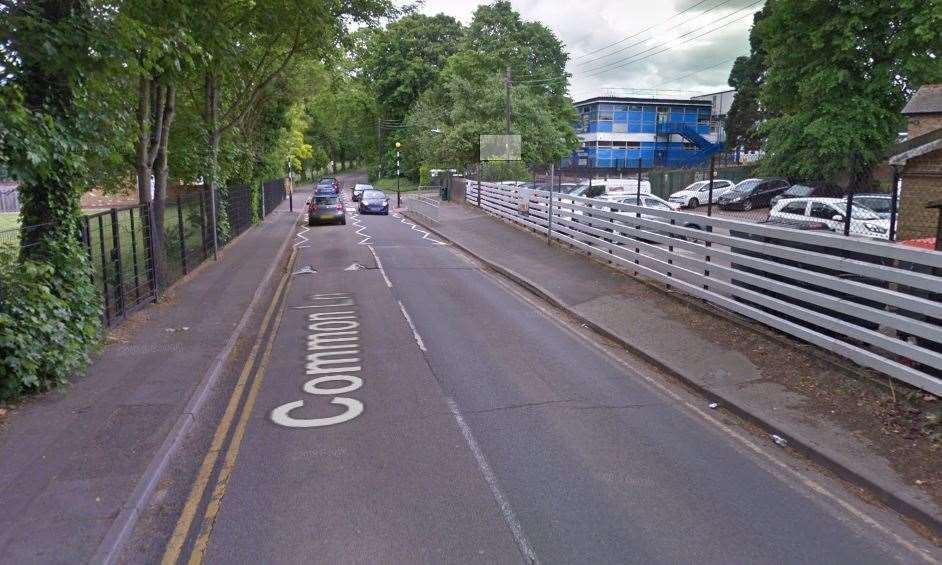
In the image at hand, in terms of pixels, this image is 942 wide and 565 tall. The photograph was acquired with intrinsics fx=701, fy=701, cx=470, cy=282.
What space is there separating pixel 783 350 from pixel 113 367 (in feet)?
27.7

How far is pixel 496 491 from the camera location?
541cm

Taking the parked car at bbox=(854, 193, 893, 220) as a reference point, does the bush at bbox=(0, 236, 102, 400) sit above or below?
below

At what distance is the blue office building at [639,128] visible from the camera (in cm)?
7731

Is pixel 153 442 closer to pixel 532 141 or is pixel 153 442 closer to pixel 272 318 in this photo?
pixel 272 318

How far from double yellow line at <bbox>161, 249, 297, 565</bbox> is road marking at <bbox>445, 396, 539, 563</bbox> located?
2.04 m

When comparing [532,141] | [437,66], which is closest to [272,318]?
[532,141]

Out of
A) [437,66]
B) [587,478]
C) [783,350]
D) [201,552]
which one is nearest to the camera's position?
[201,552]

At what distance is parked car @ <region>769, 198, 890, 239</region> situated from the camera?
1333 centimetres

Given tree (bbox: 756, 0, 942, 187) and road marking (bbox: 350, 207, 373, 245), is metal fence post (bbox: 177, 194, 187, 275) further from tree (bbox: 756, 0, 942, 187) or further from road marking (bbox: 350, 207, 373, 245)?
tree (bbox: 756, 0, 942, 187)

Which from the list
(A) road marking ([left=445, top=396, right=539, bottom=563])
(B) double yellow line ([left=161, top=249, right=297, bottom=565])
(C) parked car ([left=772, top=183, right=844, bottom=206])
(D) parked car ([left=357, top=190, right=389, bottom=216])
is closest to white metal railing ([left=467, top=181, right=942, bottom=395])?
(C) parked car ([left=772, top=183, right=844, bottom=206])

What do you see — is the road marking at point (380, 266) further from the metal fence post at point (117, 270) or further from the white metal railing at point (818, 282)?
the metal fence post at point (117, 270)

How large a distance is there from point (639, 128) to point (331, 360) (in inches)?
2943

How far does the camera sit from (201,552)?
15.0ft

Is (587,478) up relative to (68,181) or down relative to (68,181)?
down
